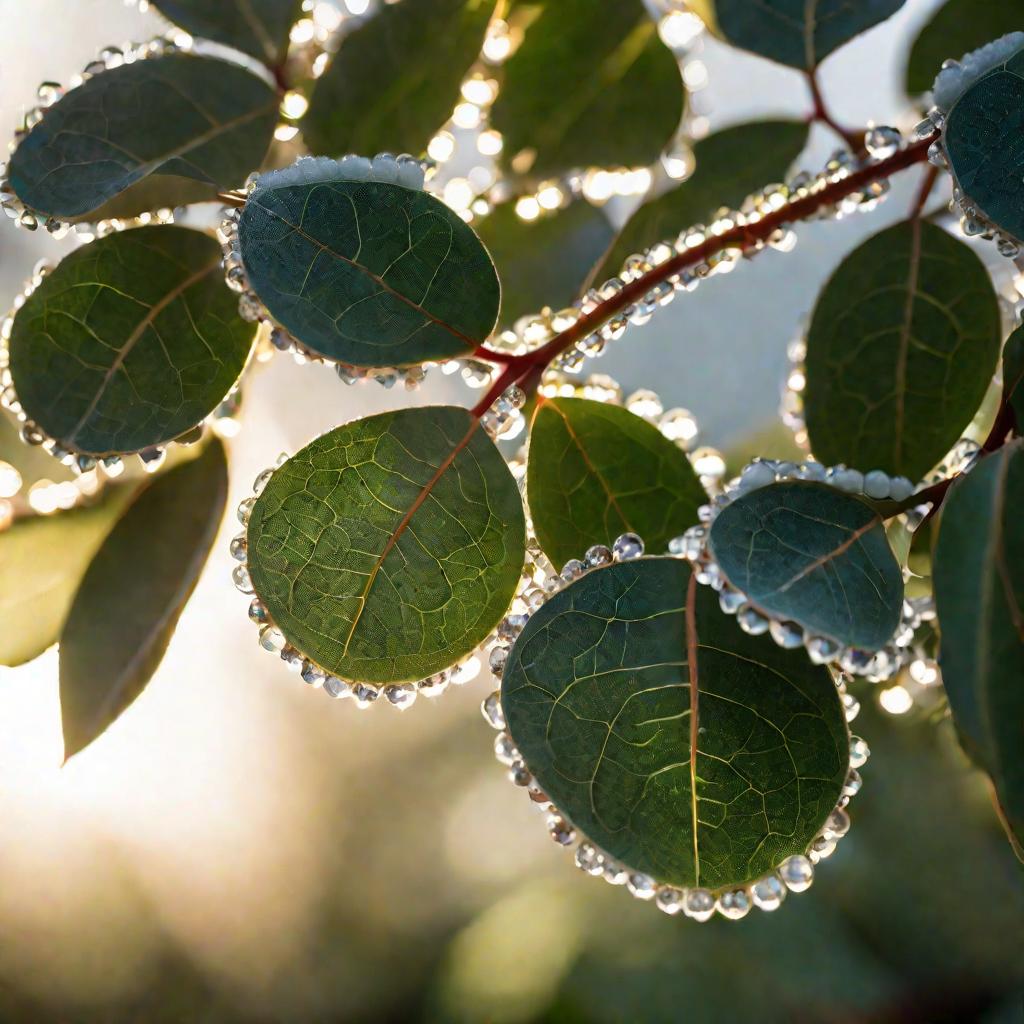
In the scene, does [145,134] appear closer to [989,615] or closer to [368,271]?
[368,271]

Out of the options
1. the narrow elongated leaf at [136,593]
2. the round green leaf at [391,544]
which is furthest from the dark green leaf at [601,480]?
the narrow elongated leaf at [136,593]

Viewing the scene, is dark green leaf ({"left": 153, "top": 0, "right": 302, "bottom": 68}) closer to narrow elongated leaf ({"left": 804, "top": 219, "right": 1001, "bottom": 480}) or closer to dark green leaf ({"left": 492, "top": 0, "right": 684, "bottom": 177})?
dark green leaf ({"left": 492, "top": 0, "right": 684, "bottom": 177})

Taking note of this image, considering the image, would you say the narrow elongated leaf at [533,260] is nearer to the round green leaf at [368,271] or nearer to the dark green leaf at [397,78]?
the dark green leaf at [397,78]

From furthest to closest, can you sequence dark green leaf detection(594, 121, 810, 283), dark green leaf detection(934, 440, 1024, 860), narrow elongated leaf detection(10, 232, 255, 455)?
1. dark green leaf detection(594, 121, 810, 283)
2. narrow elongated leaf detection(10, 232, 255, 455)
3. dark green leaf detection(934, 440, 1024, 860)

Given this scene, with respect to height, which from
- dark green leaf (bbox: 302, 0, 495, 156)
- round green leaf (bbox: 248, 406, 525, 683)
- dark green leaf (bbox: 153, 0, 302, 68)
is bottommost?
round green leaf (bbox: 248, 406, 525, 683)

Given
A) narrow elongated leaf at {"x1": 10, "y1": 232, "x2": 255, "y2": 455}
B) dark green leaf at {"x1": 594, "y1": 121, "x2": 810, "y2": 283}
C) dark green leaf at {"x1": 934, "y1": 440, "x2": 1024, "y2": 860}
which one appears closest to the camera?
dark green leaf at {"x1": 934, "y1": 440, "x2": 1024, "y2": 860}

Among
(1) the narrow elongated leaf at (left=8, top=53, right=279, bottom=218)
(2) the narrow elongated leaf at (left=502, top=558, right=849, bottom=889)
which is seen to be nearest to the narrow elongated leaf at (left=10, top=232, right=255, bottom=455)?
(1) the narrow elongated leaf at (left=8, top=53, right=279, bottom=218)
